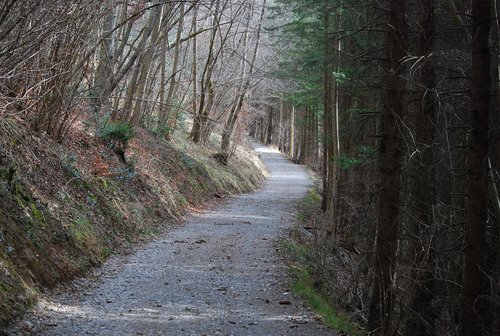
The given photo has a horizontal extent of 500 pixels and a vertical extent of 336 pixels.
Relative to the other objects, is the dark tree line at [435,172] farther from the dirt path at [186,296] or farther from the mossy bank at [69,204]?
the mossy bank at [69,204]

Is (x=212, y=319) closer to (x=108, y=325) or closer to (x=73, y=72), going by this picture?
(x=108, y=325)

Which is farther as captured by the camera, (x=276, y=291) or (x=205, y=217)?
(x=205, y=217)

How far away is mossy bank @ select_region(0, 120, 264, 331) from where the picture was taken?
6691 millimetres

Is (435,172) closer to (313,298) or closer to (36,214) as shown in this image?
(313,298)

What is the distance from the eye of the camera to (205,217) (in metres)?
15.5

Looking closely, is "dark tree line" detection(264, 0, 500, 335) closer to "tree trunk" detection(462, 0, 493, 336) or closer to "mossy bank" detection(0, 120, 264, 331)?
"tree trunk" detection(462, 0, 493, 336)

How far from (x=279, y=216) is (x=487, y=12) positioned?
39.6 ft

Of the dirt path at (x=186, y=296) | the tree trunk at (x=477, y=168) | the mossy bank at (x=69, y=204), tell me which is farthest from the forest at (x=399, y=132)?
the dirt path at (x=186, y=296)

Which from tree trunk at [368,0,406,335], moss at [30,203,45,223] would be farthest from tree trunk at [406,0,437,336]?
moss at [30,203,45,223]

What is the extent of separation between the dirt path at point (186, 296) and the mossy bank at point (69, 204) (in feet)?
1.27

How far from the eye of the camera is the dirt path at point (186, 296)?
625 cm

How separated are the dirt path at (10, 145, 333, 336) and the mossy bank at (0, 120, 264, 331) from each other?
15.3 inches

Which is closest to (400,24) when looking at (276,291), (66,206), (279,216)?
(276,291)

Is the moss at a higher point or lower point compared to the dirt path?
higher
